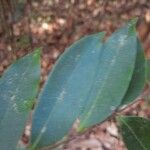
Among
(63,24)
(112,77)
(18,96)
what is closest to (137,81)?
(112,77)

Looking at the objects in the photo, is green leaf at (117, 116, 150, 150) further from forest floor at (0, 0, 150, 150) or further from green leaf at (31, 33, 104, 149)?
forest floor at (0, 0, 150, 150)

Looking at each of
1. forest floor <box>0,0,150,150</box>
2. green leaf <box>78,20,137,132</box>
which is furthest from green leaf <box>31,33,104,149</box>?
forest floor <box>0,0,150,150</box>

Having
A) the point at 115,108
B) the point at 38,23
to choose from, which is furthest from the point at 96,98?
the point at 38,23

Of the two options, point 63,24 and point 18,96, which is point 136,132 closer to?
point 18,96

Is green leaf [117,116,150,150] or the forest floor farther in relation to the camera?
the forest floor

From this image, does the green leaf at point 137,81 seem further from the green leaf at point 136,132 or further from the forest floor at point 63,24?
the forest floor at point 63,24

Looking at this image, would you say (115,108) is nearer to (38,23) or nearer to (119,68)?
(119,68)
